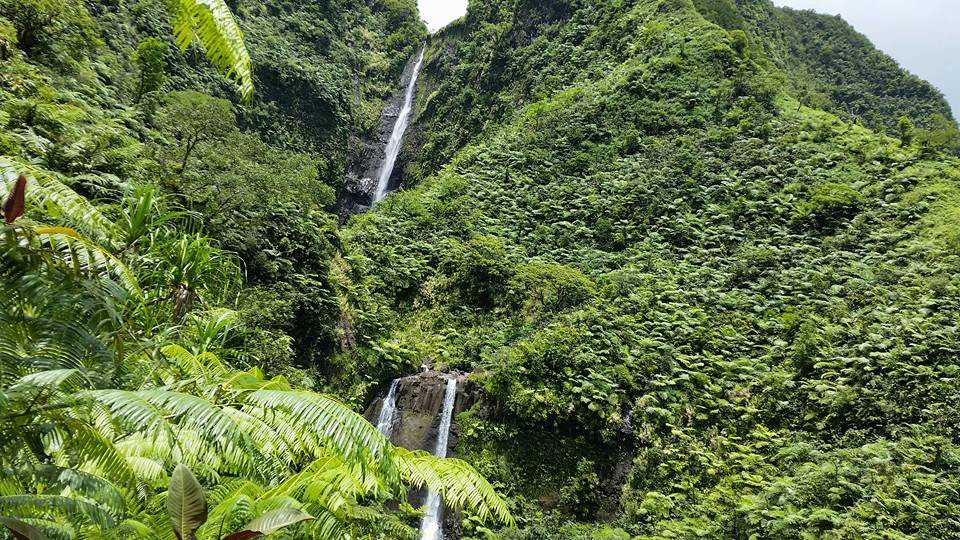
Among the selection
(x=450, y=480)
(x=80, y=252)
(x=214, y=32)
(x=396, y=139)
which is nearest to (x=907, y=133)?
(x=450, y=480)

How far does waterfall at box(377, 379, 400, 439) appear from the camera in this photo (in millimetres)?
13930

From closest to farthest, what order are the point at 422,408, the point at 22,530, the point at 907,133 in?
the point at 22,530 < the point at 422,408 < the point at 907,133

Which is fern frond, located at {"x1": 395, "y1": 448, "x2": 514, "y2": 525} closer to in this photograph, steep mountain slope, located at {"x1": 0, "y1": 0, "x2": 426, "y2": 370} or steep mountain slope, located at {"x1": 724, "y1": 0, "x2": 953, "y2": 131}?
steep mountain slope, located at {"x1": 0, "y1": 0, "x2": 426, "y2": 370}

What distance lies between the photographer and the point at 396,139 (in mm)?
34781

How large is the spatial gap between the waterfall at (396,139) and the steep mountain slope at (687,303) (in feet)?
25.1

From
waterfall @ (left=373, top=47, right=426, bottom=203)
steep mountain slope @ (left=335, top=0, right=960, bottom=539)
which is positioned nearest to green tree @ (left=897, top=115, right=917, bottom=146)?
steep mountain slope @ (left=335, top=0, right=960, bottom=539)

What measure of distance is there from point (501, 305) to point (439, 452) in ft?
18.0

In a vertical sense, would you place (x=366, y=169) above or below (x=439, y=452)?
above

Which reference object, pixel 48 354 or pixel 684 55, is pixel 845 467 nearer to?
pixel 48 354

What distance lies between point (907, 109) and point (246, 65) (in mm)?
48658

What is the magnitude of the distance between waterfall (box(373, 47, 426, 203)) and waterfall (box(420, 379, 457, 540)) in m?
17.8

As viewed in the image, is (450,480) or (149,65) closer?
(450,480)

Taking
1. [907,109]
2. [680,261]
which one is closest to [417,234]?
[680,261]

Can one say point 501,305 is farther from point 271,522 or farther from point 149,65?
point 271,522
